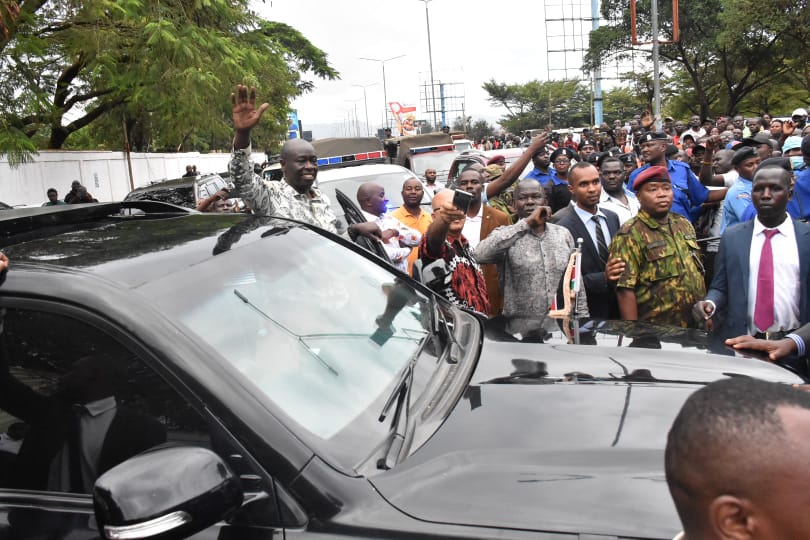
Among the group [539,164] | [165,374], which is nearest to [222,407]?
[165,374]

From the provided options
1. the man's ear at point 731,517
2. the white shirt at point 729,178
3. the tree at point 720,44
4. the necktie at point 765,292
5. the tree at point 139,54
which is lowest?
the necktie at point 765,292

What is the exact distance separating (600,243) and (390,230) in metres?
1.46

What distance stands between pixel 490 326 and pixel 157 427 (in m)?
1.54

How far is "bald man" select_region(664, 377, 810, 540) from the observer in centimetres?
106

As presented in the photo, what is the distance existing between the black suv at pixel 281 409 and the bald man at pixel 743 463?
44 cm

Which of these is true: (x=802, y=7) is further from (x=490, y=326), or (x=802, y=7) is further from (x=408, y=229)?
(x=490, y=326)

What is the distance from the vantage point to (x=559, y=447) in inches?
73.1

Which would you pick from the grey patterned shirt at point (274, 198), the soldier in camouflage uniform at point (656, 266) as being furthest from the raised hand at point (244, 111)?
the soldier in camouflage uniform at point (656, 266)

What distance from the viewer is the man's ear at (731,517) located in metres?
1.08

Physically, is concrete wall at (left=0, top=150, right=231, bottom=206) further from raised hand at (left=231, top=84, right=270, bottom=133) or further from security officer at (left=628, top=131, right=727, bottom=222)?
raised hand at (left=231, top=84, right=270, bottom=133)

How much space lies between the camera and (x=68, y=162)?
21.9 metres

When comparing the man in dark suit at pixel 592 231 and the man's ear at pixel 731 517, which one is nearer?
the man's ear at pixel 731 517

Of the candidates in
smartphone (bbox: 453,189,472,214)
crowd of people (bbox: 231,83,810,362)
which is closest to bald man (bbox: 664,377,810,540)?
crowd of people (bbox: 231,83,810,362)

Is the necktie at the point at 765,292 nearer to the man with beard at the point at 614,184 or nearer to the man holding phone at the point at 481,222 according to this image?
the man holding phone at the point at 481,222
